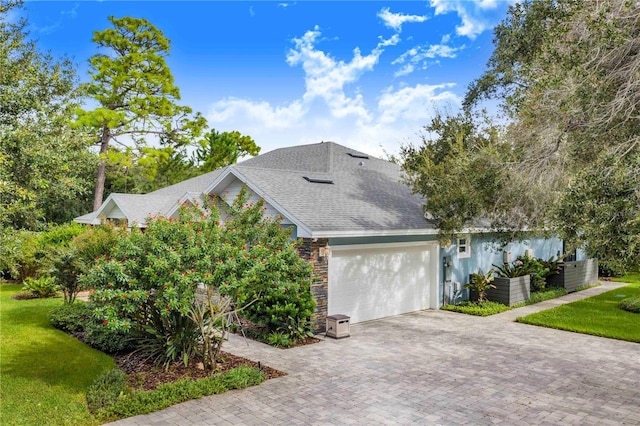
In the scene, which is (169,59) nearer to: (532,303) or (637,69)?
(532,303)

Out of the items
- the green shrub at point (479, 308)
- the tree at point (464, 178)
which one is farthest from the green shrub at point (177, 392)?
the green shrub at point (479, 308)

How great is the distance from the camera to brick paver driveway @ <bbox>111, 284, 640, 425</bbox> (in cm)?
693

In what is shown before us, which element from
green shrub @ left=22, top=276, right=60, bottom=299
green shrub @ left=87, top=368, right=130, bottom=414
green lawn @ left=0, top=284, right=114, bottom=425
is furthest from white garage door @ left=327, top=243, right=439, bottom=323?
green shrub @ left=22, top=276, right=60, bottom=299

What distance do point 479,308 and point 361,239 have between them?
522 centimetres

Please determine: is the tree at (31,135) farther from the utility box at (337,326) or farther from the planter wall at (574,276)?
the planter wall at (574,276)

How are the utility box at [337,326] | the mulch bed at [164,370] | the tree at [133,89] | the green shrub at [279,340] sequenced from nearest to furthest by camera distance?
the mulch bed at [164,370]
the green shrub at [279,340]
the utility box at [337,326]
the tree at [133,89]

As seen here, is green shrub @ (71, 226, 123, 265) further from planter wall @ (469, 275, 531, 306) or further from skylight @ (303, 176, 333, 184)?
planter wall @ (469, 275, 531, 306)

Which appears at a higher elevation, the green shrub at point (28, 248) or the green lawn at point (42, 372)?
the green shrub at point (28, 248)

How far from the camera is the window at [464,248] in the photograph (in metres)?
16.3

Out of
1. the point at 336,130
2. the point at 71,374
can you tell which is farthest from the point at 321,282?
the point at 336,130

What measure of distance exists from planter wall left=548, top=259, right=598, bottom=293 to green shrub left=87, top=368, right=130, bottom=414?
18027mm

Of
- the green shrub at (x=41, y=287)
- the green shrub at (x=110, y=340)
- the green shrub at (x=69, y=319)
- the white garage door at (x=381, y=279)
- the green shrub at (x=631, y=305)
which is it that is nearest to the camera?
the green shrub at (x=110, y=340)

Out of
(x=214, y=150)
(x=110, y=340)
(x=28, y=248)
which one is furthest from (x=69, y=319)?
(x=214, y=150)

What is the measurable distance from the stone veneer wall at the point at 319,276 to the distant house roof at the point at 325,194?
0.53 meters
